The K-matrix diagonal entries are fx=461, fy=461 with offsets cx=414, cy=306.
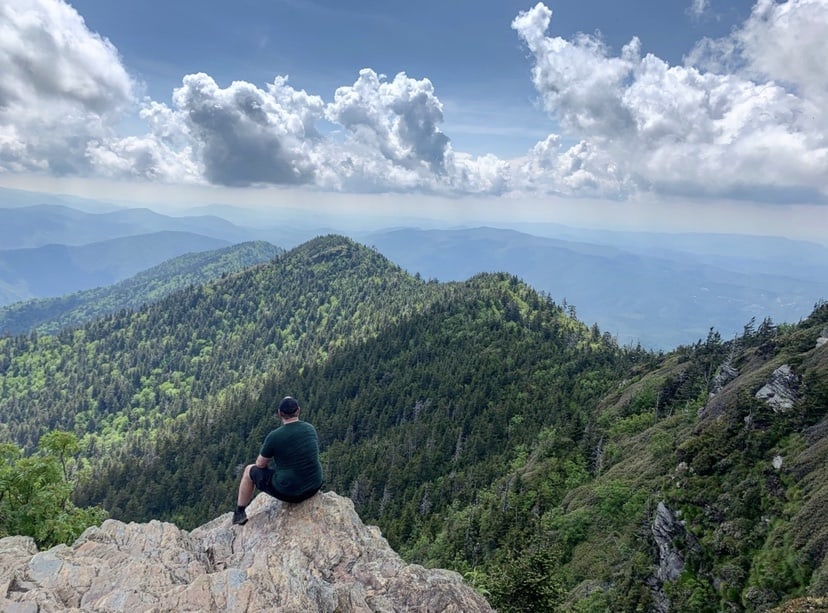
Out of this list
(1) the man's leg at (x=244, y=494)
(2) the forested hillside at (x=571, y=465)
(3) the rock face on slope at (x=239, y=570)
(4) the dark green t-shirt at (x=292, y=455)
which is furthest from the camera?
(2) the forested hillside at (x=571, y=465)

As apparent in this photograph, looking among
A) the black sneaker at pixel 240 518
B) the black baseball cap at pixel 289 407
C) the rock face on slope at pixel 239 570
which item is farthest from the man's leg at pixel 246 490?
the black baseball cap at pixel 289 407

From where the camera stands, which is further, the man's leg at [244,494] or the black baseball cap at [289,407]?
the man's leg at [244,494]

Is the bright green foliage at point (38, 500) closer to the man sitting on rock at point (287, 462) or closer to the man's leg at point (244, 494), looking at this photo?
the man's leg at point (244, 494)

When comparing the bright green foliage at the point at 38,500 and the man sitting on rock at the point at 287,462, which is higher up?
the man sitting on rock at the point at 287,462

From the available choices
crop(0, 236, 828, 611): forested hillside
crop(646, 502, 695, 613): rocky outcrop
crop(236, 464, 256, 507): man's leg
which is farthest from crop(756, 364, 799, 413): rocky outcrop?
crop(236, 464, 256, 507): man's leg

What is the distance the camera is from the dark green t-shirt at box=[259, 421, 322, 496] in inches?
643

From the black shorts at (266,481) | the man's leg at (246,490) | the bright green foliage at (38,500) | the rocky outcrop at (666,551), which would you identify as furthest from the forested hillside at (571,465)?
the man's leg at (246,490)

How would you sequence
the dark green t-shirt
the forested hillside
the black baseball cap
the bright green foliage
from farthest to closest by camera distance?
the forested hillside
the bright green foliage
the black baseball cap
the dark green t-shirt

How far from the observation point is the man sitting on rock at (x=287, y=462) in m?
16.4

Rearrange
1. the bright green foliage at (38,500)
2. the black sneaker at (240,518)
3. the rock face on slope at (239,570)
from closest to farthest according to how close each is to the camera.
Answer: the rock face on slope at (239,570) → the black sneaker at (240,518) → the bright green foliage at (38,500)

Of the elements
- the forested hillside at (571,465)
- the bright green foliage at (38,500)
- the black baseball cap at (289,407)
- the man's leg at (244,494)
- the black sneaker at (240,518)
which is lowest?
the forested hillside at (571,465)

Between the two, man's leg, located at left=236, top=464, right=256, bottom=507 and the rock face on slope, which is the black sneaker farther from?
man's leg, located at left=236, top=464, right=256, bottom=507

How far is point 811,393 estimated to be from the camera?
3994 centimetres

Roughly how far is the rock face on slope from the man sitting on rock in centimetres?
145
